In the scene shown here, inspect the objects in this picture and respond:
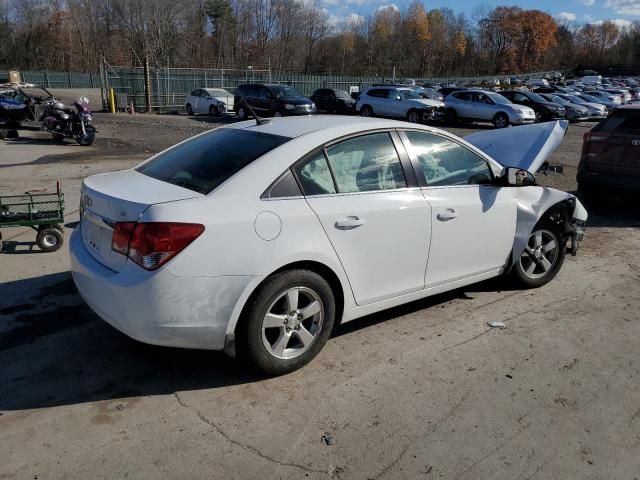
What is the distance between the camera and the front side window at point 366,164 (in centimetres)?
377

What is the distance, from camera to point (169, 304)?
10.1 ft

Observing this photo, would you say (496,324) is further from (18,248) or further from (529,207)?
(18,248)

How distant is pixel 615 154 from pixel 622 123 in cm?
47

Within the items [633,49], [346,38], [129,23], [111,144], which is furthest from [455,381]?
[633,49]

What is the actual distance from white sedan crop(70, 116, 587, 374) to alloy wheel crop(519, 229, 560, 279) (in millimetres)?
385

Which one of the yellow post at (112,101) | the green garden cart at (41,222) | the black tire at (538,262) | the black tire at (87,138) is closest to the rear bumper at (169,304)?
the black tire at (538,262)

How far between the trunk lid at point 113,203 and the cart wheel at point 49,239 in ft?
8.23

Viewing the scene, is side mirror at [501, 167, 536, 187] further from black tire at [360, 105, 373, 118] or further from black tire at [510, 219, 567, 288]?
black tire at [360, 105, 373, 118]

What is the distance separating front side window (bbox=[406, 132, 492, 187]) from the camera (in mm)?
4217

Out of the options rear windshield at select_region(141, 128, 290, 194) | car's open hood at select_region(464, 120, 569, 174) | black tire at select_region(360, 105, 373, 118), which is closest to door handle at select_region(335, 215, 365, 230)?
rear windshield at select_region(141, 128, 290, 194)

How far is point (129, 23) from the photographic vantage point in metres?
66.3

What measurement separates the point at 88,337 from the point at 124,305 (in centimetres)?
111

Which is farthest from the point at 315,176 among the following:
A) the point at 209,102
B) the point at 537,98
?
the point at 537,98

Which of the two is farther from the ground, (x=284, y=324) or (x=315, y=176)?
(x=315, y=176)
